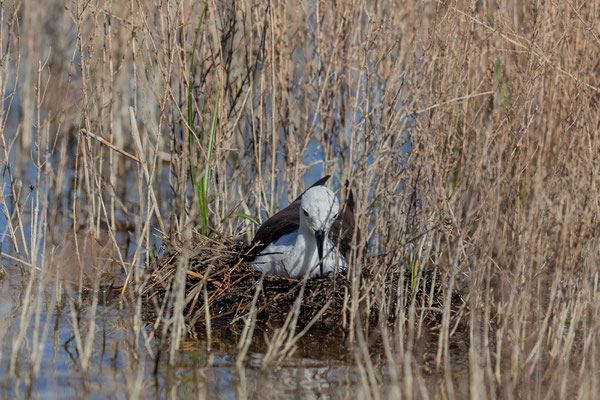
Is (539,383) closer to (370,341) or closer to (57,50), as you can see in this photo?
(370,341)

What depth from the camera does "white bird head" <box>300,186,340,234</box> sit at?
5.05 m

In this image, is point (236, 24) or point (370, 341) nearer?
point (370, 341)

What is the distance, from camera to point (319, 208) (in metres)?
5.04

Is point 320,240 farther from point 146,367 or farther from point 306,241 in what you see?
point 146,367

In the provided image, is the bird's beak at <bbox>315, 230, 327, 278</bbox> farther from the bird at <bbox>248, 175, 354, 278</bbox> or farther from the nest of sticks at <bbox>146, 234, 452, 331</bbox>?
the nest of sticks at <bbox>146, 234, 452, 331</bbox>

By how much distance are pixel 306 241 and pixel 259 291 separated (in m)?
0.46

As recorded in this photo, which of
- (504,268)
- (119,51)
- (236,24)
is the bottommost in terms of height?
(504,268)

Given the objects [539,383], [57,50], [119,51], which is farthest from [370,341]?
[57,50]

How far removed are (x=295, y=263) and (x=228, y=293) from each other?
0.46 meters

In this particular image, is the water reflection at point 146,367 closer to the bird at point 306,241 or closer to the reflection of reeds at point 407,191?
the reflection of reeds at point 407,191

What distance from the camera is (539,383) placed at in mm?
3920

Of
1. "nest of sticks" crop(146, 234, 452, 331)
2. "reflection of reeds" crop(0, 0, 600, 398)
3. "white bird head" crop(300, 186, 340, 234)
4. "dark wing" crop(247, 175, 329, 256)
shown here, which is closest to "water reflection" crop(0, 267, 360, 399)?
"reflection of reeds" crop(0, 0, 600, 398)

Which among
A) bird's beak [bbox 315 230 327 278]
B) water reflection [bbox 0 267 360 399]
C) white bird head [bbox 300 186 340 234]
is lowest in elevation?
water reflection [bbox 0 267 360 399]

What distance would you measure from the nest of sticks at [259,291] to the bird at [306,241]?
0.08 metres
